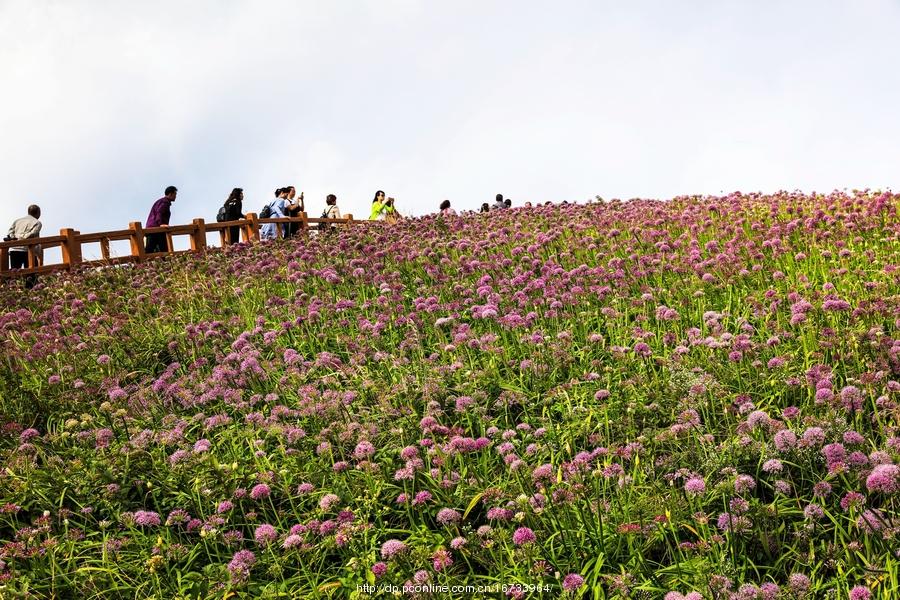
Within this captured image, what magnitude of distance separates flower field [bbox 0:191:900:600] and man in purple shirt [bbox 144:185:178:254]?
902 cm

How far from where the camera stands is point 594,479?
466 centimetres

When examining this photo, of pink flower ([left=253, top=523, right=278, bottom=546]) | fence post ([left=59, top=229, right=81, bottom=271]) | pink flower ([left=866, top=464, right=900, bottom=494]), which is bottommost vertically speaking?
pink flower ([left=253, top=523, right=278, bottom=546])

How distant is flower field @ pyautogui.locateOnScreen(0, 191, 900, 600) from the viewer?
13.8 ft

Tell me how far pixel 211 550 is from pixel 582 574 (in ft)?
8.57

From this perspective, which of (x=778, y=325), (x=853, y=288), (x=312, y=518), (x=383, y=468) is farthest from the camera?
(x=853, y=288)

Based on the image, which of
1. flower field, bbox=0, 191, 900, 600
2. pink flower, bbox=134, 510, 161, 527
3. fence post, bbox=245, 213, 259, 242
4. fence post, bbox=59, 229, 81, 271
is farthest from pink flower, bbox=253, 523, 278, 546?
fence post, bbox=245, 213, 259, 242

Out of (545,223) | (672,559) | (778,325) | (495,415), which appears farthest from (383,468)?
(545,223)

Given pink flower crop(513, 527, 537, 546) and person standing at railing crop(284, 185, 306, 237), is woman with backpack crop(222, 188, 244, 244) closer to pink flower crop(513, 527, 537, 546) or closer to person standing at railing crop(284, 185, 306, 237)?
person standing at railing crop(284, 185, 306, 237)

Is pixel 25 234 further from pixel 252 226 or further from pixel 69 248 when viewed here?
pixel 252 226

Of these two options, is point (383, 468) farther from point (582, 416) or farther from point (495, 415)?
point (582, 416)

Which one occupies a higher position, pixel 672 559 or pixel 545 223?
pixel 545 223

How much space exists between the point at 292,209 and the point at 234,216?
1768 mm

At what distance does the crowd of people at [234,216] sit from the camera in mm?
16734

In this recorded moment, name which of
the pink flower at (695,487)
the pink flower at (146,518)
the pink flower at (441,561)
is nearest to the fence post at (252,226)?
the pink flower at (146,518)
